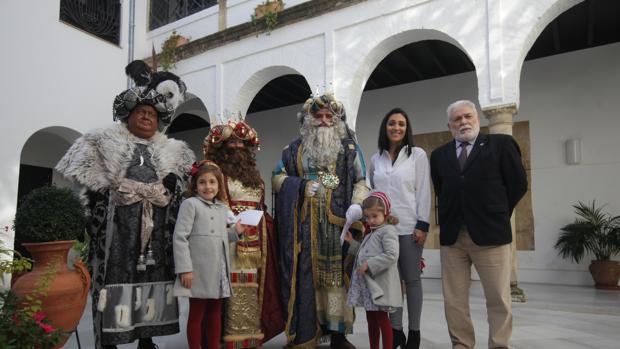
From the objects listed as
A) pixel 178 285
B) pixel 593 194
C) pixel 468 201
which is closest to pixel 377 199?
pixel 468 201

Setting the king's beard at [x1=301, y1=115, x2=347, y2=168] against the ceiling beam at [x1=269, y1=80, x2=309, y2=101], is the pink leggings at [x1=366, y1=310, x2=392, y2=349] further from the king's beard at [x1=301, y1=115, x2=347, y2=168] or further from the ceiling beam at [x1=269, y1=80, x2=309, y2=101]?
the ceiling beam at [x1=269, y1=80, x2=309, y2=101]

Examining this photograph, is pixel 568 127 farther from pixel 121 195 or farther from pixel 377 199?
pixel 121 195

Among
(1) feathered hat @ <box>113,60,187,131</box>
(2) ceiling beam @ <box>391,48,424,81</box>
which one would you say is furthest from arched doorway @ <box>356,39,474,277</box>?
(1) feathered hat @ <box>113,60,187,131</box>

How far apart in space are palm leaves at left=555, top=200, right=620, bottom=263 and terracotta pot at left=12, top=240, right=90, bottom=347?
302 inches

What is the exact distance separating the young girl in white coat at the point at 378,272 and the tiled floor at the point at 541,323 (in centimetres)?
72

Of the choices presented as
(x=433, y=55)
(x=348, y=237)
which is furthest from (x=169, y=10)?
(x=348, y=237)

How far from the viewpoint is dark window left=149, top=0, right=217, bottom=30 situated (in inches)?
391

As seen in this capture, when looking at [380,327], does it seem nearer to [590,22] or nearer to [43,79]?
[590,22]

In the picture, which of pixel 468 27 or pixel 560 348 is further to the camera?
pixel 468 27

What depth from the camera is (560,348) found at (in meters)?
3.72

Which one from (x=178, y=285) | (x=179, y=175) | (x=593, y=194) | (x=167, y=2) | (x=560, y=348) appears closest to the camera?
(x=178, y=285)

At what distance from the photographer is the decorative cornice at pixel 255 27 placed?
24.7ft

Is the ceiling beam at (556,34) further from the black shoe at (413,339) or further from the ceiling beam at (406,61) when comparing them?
the black shoe at (413,339)

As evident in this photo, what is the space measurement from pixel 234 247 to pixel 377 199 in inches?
45.7
